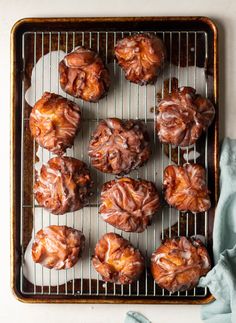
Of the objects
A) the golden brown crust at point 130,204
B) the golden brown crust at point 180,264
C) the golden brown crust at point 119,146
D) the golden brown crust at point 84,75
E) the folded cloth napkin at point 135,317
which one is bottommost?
the folded cloth napkin at point 135,317

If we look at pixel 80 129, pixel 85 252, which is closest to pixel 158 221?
pixel 85 252

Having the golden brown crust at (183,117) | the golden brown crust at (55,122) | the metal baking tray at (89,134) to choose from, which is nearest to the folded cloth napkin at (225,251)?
the metal baking tray at (89,134)

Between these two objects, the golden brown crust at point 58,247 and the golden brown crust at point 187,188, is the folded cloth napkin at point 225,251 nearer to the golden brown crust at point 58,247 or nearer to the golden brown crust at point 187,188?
the golden brown crust at point 187,188

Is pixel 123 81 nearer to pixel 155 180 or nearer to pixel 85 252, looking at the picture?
pixel 155 180

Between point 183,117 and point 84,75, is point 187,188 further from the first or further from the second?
point 84,75

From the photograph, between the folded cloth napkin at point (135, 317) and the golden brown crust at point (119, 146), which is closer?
the golden brown crust at point (119, 146)
